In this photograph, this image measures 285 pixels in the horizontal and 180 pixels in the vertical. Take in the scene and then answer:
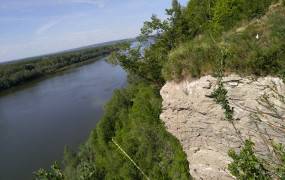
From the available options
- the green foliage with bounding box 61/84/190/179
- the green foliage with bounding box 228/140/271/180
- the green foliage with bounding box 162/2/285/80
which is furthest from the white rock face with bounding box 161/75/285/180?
the green foliage with bounding box 228/140/271/180

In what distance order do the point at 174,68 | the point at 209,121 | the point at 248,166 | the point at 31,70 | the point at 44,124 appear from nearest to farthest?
the point at 248,166
the point at 209,121
the point at 174,68
the point at 44,124
the point at 31,70

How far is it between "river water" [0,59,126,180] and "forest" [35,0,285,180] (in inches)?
205

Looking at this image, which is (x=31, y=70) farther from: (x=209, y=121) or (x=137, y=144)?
(x=209, y=121)

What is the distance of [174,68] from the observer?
9289 mm

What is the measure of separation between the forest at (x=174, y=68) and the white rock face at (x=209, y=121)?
0.36 meters

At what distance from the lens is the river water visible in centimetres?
2438

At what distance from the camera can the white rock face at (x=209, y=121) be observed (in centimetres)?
748

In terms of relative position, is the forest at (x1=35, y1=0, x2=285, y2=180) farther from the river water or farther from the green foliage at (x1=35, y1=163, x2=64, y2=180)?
the river water

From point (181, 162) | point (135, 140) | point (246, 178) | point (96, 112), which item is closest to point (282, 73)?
point (246, 178)

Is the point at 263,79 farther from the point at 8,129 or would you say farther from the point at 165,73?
the point at 8,129

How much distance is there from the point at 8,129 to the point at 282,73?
35883 millimetres

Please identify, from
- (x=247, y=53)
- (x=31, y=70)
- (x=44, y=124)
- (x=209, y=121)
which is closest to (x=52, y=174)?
(x=247, y=53)

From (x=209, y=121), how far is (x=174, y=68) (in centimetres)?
200

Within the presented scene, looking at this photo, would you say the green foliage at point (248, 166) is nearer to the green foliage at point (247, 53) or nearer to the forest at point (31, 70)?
the green foliage at point (247, 53)
